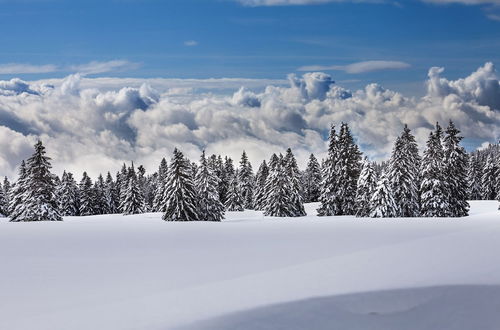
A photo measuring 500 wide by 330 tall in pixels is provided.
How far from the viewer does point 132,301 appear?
27.4 feet

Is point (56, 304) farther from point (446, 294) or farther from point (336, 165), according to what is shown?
point (336, 165)

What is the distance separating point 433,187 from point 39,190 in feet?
139

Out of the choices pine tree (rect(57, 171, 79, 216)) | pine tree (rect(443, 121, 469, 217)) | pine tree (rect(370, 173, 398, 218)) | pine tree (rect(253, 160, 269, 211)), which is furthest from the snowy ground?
pine tree (rect(57, 171, 79, 216))

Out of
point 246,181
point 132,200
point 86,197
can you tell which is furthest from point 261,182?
point 86,197

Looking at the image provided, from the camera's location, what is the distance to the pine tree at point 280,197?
6019 centimetres

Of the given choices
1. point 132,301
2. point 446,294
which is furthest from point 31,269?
point 446,294

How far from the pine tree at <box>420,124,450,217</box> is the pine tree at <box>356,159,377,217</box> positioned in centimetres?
545

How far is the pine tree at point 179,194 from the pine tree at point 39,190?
11395 millimetres

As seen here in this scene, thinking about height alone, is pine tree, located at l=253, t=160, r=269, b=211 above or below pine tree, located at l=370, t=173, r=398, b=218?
above

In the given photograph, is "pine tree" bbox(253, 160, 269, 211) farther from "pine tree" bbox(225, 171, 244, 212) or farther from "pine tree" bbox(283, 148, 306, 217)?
"pine tree" bbox(283, 148, 306, 217)

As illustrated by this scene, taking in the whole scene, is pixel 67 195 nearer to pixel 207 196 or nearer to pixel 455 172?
pixel 207 196

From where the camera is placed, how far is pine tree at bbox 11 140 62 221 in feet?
152

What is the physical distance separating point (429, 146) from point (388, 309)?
48.3 meters

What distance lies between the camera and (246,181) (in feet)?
309
